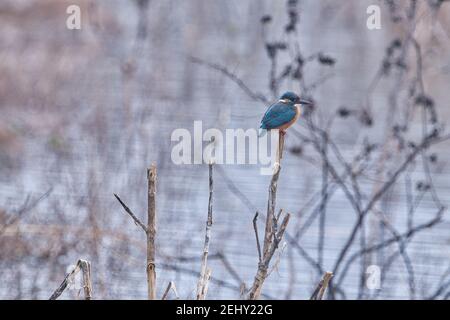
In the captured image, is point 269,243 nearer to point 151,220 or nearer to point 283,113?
point 151,220

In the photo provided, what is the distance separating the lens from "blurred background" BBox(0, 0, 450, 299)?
3482 mm

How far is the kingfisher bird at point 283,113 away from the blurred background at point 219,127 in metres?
0.16

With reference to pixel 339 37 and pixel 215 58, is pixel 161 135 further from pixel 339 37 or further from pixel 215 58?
pixel 339 37

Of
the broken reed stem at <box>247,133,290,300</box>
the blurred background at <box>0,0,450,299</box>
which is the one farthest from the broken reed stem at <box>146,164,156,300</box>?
the blurred background at <box>0,0,450,299</box>

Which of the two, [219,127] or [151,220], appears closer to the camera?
[151,220]

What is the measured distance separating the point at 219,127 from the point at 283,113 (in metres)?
1.22

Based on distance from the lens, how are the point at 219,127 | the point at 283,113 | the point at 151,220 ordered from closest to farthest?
the point at 151,220
the point at 283,113
the point at 219,127

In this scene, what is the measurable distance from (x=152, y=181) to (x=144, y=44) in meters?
3.63

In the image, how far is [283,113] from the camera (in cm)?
288

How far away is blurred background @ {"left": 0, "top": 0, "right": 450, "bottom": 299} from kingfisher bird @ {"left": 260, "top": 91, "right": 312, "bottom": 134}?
0.16 metres

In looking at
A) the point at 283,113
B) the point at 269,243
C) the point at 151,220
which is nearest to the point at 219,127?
the point at 283,113

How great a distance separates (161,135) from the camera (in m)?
4.25

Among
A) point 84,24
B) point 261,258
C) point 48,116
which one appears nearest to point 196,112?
point 48,116

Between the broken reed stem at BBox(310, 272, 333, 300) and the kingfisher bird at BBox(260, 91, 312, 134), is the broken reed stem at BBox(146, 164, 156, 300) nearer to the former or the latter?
the broken reed stem at BBox(310, 272, 333, 300)
